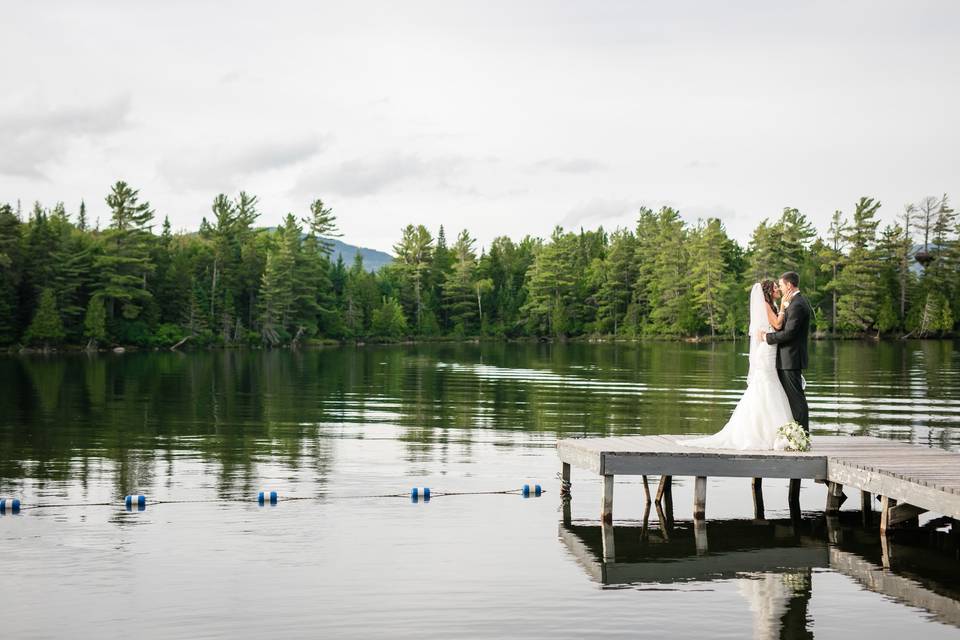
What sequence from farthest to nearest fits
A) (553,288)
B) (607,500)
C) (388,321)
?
1. (553,288)
2. (388,321)
3. (607,500)

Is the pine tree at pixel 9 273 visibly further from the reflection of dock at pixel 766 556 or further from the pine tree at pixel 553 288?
the reflection of dock at pixel 766 556

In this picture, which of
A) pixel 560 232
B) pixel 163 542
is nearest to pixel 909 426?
pixel 163 542

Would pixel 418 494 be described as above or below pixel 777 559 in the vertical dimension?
above

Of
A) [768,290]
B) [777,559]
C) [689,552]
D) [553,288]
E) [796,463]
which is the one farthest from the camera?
[553,288]

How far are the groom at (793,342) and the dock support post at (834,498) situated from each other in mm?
888

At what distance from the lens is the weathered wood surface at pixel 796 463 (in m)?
12.4

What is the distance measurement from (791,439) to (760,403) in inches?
26.1

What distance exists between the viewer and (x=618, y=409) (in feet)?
95.1

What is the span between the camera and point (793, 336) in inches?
564

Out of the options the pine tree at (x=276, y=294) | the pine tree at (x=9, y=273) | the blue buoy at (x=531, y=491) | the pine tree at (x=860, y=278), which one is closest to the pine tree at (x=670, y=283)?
the pine tree at (x=860, y=278)

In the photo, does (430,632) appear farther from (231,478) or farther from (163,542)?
(231,478)

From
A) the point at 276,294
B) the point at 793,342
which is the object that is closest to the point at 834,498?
the point at 793,342

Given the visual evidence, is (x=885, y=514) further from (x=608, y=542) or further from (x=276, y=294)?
A: (x=276, y=294)

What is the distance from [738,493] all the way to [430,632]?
27.3 feet
